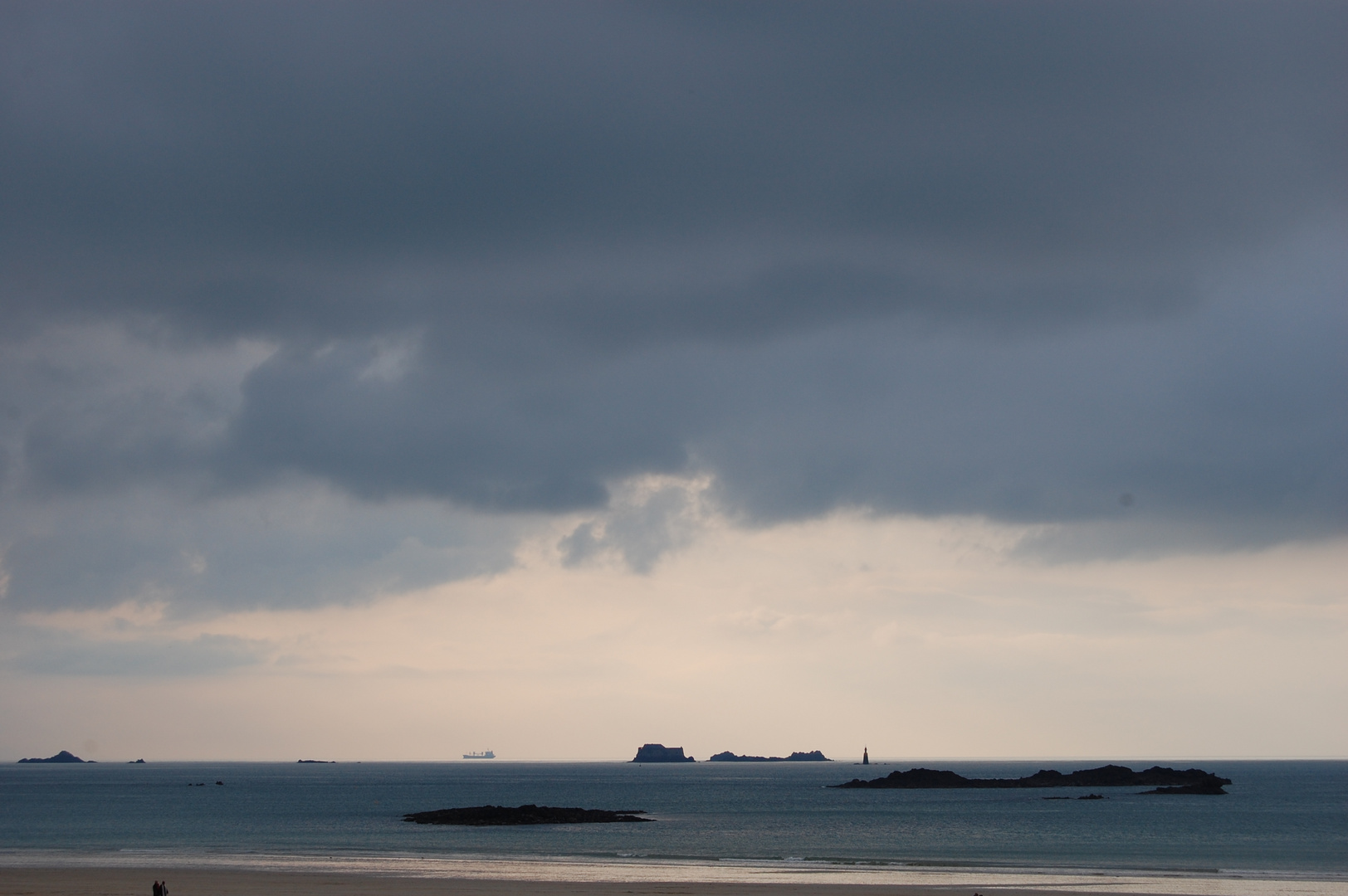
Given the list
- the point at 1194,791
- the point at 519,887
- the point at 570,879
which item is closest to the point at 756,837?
the point at 570,879

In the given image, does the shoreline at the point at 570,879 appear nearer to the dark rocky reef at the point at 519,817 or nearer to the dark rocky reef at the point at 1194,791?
the dark rocky reef at the point at 519,817

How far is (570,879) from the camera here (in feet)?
213

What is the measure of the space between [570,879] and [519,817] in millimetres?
53099

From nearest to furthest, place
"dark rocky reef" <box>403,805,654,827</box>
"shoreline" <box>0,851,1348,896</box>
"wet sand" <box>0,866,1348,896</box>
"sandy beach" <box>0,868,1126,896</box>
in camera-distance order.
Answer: "sandy beach" <box>0,868,1126,896</box>, "wet sand" <box>0,866,1348,896</box>, "shoreline" <box>0,851,1348,896</box>, "dark rocky reef" <box>403,805,654,827</box>

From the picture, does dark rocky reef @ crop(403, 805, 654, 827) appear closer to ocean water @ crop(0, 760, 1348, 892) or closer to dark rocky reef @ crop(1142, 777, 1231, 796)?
ocean water @ crop(0, 760, 1348, 892)

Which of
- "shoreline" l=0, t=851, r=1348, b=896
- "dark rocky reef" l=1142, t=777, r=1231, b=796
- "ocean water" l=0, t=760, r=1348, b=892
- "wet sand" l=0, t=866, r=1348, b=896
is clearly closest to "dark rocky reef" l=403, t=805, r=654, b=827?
"ocean water" l=0, t=760, r=1348, b=892

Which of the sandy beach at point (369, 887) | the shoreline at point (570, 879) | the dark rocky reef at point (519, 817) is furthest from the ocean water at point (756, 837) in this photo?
the sandy beach at point (369, 887)

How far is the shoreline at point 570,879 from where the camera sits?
191 ft

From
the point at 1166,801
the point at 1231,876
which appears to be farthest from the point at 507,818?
the point at 1166,801

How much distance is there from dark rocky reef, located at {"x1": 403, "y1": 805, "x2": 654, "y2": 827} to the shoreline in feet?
117

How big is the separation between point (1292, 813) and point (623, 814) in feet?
259

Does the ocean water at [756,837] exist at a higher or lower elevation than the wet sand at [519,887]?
lower

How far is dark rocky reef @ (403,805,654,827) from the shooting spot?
372 feet

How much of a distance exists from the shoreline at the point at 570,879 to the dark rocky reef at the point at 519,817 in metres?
35.6
